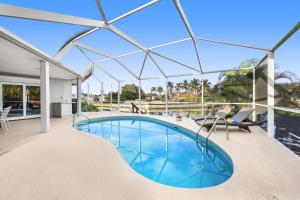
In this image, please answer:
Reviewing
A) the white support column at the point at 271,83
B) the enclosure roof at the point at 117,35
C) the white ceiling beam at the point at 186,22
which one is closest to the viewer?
the enclosure roof at the point at 117,35

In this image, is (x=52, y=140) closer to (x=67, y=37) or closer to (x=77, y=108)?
(x=67, y=37)

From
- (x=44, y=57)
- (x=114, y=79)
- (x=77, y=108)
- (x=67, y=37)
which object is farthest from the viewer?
(x=114, y=79)

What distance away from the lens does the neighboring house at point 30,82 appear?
205 inches

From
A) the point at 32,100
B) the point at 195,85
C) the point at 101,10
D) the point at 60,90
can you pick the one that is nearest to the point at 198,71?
the point at 101,10

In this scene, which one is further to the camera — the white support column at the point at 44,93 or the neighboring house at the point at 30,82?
the white support column at the point at 44,93

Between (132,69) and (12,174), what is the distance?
10.5 metres

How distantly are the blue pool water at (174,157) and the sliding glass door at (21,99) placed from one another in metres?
5.84

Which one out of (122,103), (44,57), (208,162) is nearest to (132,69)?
(122,103)

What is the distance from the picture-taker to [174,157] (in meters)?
5.17

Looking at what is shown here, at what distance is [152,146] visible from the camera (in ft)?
20.5

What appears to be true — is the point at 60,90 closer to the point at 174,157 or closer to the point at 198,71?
the point at 198,71

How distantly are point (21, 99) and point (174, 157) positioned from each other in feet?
33.1

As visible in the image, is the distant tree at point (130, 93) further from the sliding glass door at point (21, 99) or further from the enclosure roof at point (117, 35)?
the sliding glass door at point (21, 99)

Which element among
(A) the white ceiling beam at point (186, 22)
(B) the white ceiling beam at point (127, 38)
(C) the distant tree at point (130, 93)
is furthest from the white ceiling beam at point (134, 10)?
(C) the distant tree at point (130, 93)
